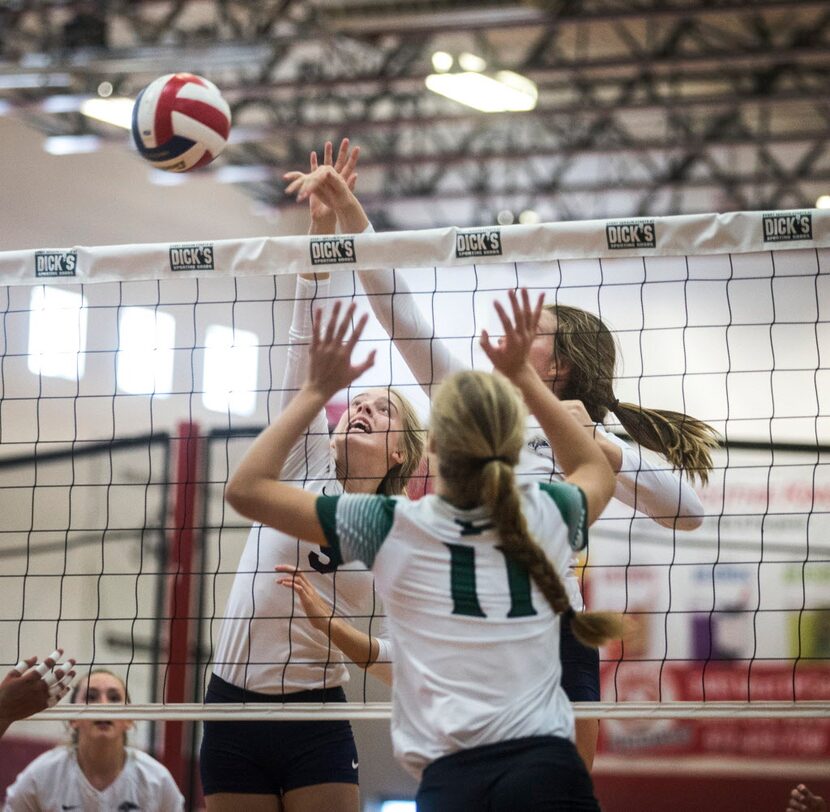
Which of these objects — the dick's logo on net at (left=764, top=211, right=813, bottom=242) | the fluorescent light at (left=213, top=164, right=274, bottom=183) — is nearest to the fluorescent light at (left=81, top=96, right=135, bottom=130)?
the fluorescent light at (left=213, top=164, right=274, bottom=183)

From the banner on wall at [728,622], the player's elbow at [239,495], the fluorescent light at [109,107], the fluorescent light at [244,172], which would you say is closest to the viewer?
the player's elbow at [239,495]

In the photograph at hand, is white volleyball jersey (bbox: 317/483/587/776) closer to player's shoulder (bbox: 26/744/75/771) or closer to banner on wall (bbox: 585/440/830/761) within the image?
player's shoulder (bbox: 26/744/75/771)

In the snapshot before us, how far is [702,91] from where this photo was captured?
14.4 metres

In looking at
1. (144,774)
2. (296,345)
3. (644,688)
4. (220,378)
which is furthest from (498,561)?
(220,378)

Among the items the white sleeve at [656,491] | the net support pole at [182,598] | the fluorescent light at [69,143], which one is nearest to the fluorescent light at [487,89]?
the fluorescent light at [69,143]

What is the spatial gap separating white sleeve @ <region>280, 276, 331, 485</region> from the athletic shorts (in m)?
0.93

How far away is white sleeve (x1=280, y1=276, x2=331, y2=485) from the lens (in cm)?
375

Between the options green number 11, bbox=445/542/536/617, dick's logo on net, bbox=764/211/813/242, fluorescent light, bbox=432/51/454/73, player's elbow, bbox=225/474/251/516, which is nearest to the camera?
green number 11, bbox=445/542/536/617

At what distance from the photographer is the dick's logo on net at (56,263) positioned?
407cm

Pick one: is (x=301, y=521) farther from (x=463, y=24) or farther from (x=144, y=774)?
(x=463, y=24)

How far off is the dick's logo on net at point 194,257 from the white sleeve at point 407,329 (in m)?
0.51

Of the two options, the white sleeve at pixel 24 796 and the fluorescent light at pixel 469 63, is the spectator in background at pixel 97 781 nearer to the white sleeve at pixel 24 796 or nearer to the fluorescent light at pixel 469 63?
the white sleeve at pixel 24 796

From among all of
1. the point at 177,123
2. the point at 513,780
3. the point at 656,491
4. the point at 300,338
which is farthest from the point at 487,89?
the point at 513,780

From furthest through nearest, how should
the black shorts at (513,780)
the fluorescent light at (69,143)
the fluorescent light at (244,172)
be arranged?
the fluorescent light at (244,172) < the fluorescent light at (69,143) < the black shorts at (513,780)
